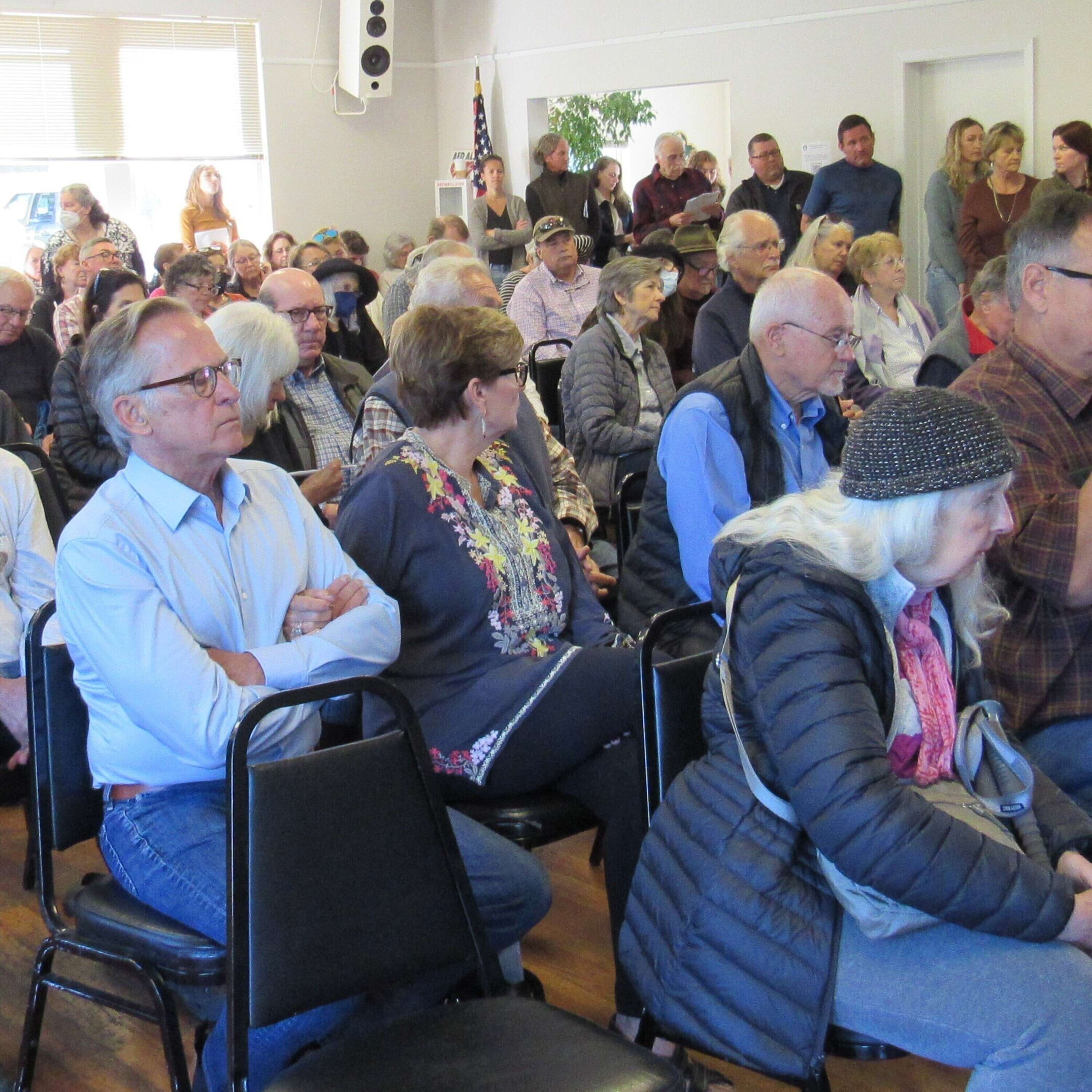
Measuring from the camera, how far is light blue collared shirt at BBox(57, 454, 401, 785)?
1.81 metres

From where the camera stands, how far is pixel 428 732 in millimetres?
2201

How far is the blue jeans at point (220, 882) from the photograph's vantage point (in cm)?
176

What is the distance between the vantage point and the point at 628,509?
10.5ft

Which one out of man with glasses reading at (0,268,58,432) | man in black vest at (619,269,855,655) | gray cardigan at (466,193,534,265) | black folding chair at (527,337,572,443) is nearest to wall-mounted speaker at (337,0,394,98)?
gray cardigan at (466,193,534,265)

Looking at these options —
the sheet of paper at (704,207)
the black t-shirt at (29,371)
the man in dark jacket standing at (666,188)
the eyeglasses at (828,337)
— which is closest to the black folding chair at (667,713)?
the eyeglasses at (828,337)

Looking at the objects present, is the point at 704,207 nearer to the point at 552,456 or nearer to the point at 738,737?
the point at 552,456

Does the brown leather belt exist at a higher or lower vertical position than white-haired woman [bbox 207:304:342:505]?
lower

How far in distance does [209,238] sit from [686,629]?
858 cm

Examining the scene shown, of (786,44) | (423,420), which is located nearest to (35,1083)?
(423,420)

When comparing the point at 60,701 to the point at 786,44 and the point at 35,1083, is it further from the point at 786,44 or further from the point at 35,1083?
the point at 786,44

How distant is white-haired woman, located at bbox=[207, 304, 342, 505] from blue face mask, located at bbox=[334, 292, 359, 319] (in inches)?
80.8

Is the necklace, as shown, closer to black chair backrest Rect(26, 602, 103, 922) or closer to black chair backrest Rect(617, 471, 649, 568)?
black chair backrest Rect(617, 471, 649, 568)

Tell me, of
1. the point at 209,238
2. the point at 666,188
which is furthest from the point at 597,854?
the point at 209,238

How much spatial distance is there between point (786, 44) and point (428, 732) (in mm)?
8231
